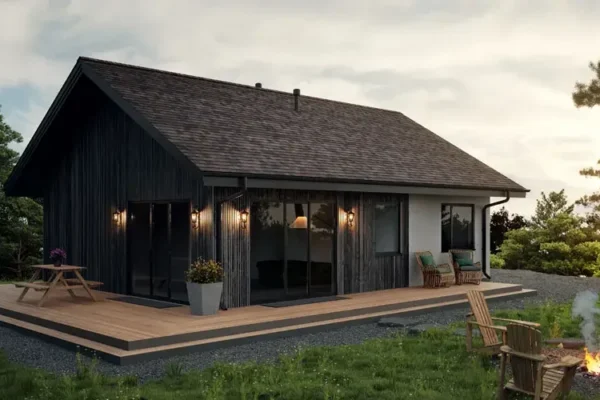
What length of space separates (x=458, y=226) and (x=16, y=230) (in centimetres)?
1539

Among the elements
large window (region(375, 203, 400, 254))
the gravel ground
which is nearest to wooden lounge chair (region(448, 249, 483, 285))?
large window (region(375, 203, 400, 254))

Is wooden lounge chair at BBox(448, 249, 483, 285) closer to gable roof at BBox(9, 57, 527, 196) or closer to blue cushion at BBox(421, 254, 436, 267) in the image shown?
blue cushion at BBox(421, 254, 436, 267)

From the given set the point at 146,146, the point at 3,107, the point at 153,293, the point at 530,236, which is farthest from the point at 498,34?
the point at 3,107

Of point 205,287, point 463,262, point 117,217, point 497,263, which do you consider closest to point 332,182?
point 205,287

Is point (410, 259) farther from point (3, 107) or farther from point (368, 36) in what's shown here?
point (3, 107)

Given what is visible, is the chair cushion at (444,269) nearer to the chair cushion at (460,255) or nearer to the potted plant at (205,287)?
the chair cushion at (460,255)

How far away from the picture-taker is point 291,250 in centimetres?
1223

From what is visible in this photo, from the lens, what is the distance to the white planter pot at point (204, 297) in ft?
34.2

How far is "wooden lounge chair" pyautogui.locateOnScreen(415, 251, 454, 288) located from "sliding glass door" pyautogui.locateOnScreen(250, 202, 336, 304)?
8.81 feet

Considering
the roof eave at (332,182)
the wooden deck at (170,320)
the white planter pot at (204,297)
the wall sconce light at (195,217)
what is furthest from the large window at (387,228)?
the white planter pot at (204,297)

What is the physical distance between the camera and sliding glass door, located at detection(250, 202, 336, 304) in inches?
464

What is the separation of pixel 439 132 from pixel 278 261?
10.1m

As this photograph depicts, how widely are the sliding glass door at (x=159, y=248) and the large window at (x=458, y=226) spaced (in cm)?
713

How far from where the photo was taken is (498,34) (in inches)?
552
